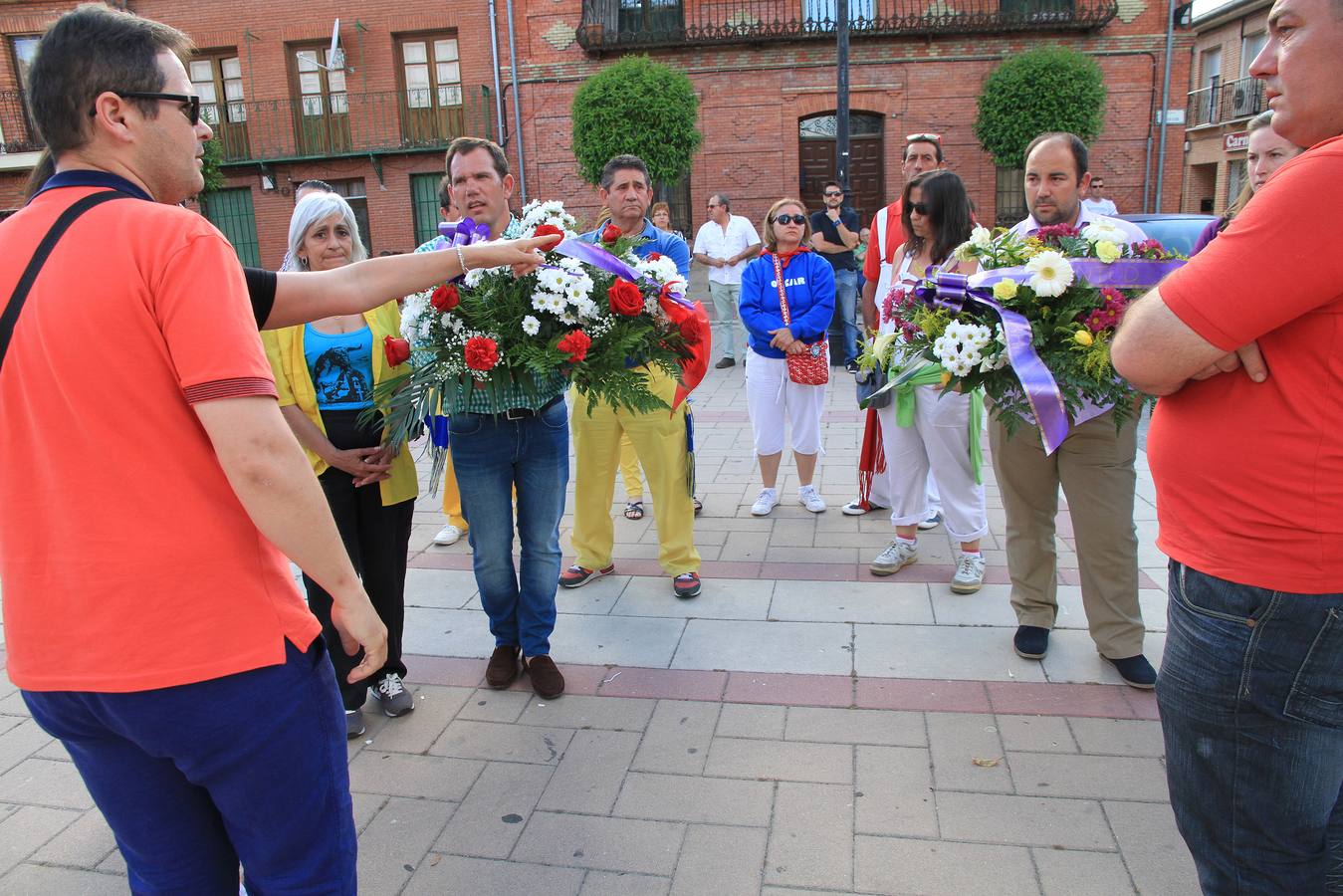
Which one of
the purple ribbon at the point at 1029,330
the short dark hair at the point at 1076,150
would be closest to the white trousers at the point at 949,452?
the short dark hair at the point at 1076,150

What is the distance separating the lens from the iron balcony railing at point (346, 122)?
2053 cm

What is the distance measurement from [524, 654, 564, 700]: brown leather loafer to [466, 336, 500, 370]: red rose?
1.30 meters

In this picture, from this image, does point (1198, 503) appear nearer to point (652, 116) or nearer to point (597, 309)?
point (597, 309)

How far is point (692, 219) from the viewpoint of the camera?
63.8 feet

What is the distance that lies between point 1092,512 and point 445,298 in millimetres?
2552

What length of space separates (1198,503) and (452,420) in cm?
253

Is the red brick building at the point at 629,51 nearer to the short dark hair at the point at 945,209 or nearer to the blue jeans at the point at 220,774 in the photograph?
the short dark hair at the point at 945,209

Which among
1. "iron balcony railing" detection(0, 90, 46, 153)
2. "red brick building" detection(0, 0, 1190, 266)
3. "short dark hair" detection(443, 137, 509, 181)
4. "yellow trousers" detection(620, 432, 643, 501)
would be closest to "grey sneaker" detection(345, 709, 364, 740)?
"short dark hair" detection(443, 137, 509, 181)

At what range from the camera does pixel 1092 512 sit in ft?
11.5

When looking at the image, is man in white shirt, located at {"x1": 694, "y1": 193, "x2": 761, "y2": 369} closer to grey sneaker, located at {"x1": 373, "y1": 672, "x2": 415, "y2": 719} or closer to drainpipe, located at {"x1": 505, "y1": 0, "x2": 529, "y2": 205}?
grey sneaker, located at {"x1": 373, "y1": 672, "x2": 415, "y2": 719}

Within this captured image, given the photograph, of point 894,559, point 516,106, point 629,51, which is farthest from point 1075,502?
point 516,106

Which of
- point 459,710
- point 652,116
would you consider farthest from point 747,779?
point 652,116

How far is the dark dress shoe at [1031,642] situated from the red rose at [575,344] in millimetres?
2181

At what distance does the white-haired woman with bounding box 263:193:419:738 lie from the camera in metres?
3.23
